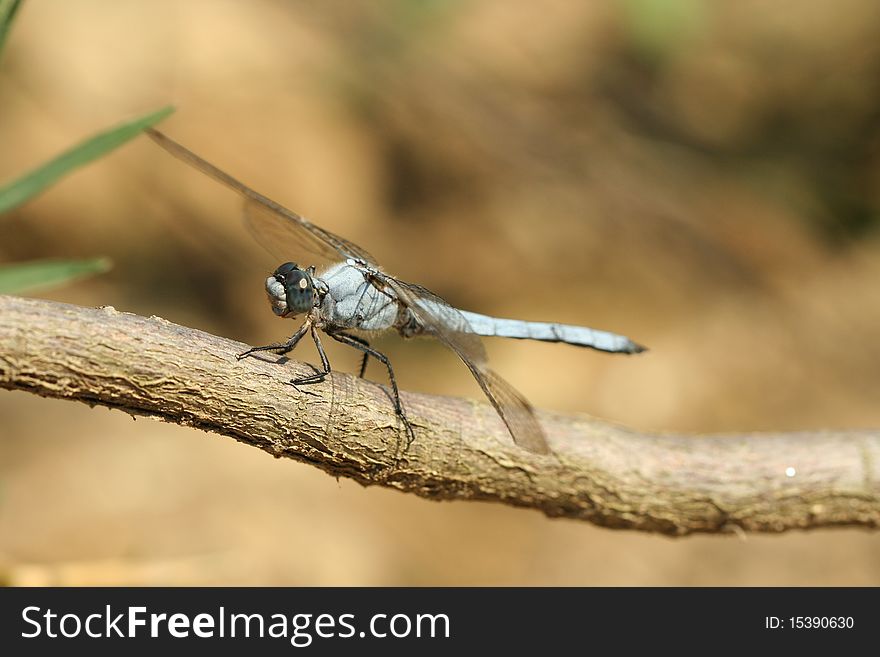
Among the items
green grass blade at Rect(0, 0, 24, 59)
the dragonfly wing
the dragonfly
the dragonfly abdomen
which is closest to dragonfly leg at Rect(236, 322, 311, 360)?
the dragonfly

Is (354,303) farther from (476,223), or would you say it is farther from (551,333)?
(476,223)

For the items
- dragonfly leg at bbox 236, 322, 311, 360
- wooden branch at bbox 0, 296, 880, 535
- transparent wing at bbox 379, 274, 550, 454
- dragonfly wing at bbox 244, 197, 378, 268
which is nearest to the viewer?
wooden branch at bbox 0, 296, 880, 535

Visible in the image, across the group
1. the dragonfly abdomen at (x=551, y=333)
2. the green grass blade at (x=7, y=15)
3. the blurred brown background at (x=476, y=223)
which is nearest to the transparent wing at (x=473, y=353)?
the dragonfly abdomen at (x=551, y=333)

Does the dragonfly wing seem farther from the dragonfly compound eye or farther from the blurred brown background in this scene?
the blurred brown background

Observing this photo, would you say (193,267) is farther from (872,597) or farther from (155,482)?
(872,597)

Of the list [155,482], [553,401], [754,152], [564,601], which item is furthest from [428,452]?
[754,152]

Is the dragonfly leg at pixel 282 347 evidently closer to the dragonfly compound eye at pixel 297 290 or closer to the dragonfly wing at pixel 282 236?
the dragonfly compound eye at pixel 297 290
